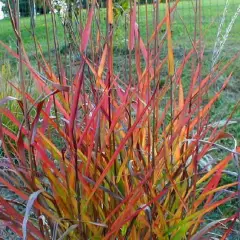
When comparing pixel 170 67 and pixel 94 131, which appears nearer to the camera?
pixel 170 67

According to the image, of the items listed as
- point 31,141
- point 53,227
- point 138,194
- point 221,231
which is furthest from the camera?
point 221,231

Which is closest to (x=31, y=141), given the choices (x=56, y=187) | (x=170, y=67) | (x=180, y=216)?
(x=56, y=187)

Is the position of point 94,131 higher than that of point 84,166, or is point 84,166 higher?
point 94,131

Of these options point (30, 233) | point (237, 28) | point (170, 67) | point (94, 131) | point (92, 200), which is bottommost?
point (237, 28)

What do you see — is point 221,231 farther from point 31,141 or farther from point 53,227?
point 31,141

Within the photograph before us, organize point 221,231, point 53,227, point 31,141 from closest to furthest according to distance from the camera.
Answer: point 31,141
point 53,227
point 221,231

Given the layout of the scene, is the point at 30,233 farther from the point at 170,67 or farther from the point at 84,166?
the point at 170,67

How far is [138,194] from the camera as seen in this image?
1.33 meters

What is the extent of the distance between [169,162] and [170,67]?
349 millimetres

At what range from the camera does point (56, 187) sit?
140 centimetres

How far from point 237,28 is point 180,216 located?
6.17 m

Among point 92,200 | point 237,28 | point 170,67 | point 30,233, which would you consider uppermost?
point 170,67

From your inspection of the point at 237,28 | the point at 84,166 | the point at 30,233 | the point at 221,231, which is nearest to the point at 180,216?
the point at 84,166

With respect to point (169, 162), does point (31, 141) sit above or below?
above
